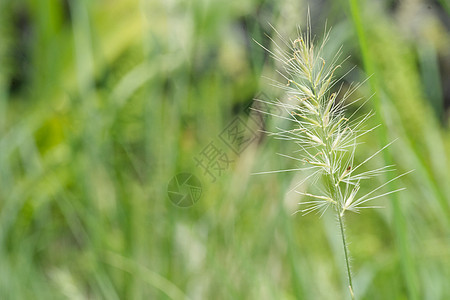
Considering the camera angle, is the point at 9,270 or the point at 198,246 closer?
the point at 9,270

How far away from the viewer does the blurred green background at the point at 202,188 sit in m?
0.98

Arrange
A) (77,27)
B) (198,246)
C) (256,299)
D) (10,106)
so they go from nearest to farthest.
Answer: (256,299)
(198,246)
(77,27)
(10,106)

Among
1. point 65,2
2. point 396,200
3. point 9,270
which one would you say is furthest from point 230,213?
point 65,2

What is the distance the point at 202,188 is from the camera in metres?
1.21

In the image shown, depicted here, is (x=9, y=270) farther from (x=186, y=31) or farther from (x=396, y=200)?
(x=396, y=200)

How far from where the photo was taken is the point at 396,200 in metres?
0.51

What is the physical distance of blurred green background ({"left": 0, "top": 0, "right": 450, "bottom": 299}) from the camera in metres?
0.98

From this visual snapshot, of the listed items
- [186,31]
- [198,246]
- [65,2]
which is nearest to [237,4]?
[186,31]

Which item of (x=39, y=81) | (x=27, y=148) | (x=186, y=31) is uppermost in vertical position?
(x=186, y=31)

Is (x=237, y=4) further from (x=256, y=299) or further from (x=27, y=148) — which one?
(x=256, y=299)

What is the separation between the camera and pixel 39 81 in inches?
80.6

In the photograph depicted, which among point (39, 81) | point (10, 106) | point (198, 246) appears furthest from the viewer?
point (10, 106)

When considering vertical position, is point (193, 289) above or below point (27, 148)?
below

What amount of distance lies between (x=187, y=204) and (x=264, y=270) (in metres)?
0.19
